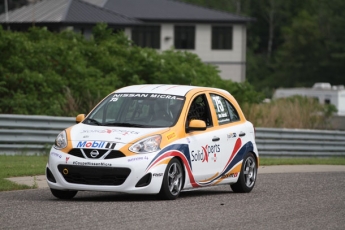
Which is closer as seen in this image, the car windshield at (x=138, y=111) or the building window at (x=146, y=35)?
the car windshield at (x=138, y=111)

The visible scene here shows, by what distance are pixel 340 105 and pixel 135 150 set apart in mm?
37621

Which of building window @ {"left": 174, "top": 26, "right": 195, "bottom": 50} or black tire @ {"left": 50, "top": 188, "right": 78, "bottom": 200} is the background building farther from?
black tire @ {"left": 50, "top": 188, "right": 78, "bottom": 200}

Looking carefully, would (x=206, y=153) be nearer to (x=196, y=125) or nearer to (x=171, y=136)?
(x=196, y=125)

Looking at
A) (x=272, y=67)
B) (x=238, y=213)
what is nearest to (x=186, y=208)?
(x=238, y=213)

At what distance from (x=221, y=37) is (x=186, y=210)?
6267 centimetres

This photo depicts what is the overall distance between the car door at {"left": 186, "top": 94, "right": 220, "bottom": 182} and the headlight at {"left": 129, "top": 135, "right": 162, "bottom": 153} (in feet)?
2.45

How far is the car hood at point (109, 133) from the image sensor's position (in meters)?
12.6

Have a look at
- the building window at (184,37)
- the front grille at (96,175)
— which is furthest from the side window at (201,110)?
the building window at (184,37)

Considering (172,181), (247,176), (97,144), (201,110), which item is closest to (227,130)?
(201,110)

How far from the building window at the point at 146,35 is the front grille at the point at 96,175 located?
59071 mm

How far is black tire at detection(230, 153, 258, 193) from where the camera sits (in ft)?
48.9

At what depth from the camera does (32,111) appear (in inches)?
1046

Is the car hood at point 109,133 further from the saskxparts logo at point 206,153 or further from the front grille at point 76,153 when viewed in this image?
the saskxparts logo at point 206,153

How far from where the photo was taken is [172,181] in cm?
1295
